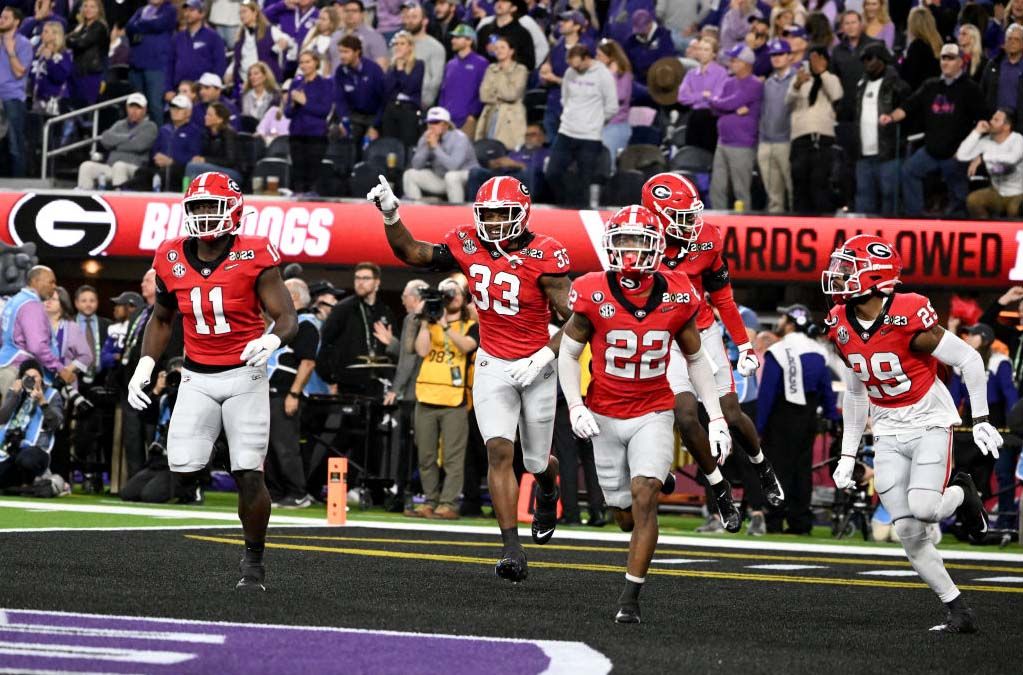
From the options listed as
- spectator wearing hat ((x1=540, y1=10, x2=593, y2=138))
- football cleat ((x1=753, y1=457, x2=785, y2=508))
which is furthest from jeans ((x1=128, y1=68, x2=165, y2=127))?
football cleat ((x1=753, y1=457, x2=785, y2=508))

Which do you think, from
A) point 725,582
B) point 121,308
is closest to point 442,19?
point 121,308

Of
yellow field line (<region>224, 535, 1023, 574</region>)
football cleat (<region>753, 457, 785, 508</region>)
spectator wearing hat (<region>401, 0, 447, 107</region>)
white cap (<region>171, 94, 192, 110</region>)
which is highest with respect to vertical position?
spectator wearing hat (<region>401, 0, 447, 107</region>)

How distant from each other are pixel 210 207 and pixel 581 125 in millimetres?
9545

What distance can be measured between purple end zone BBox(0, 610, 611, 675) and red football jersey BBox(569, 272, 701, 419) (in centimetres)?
172

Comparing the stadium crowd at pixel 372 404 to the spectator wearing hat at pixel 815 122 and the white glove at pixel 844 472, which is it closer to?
the spectator wearing hat at pixel 815 122

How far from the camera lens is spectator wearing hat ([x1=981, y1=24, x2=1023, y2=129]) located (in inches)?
662

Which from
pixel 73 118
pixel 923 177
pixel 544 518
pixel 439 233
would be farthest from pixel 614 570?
pixel 73 118

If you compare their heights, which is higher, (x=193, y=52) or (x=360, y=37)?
(x=360, y=37)

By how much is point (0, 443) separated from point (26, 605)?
8297 millimetres

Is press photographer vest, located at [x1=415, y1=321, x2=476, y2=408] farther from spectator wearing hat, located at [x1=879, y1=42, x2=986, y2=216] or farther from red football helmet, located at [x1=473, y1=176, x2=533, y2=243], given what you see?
spectator wearing hat, located at [x1=879, y1=42, x2=986, y2=216]

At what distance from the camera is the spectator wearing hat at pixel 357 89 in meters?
18.7

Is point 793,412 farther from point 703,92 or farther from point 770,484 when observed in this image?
point 703,92

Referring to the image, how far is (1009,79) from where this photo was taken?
55.4 feet

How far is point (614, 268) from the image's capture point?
841 cm
